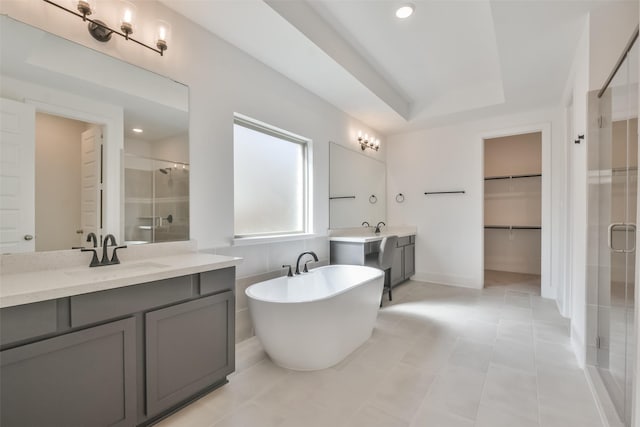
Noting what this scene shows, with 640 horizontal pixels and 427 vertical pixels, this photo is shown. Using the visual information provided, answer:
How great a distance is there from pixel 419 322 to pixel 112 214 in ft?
9.49

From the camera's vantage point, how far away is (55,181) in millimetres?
1542

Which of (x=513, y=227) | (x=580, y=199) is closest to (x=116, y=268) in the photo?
(x=580, y=199)

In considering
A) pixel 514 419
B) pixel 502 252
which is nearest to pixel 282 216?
pixel 514 419

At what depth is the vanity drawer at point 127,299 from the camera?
4.10 feet

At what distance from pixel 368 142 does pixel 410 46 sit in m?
1.74

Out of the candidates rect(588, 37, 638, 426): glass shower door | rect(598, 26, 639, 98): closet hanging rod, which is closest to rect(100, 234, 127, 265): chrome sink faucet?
rect(588, 37, 638, 426): glass shower door

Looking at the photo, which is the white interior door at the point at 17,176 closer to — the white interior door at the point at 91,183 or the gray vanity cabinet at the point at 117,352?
the white interior door at the point at 91,183

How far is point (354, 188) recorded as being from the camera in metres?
4.24

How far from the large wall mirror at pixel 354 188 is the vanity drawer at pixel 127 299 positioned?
2.30m

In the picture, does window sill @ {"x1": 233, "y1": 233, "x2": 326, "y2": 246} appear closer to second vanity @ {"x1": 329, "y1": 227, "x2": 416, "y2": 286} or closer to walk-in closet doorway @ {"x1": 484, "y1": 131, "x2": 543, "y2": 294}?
second vanity @ {"x1": 329, "y1": 227, "x2": 416, "y2": 286}

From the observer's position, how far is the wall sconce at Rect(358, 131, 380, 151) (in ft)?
14.3

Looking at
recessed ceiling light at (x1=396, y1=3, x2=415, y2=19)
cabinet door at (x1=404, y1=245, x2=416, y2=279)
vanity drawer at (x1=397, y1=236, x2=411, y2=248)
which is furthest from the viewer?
cabinet door at (x1=404, y1=245, x2=416, y2=279)

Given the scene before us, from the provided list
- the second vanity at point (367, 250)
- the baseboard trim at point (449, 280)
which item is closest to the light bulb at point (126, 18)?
the second vanity at point (367, 250)

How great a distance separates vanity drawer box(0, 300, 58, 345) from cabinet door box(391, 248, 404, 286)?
353cm
